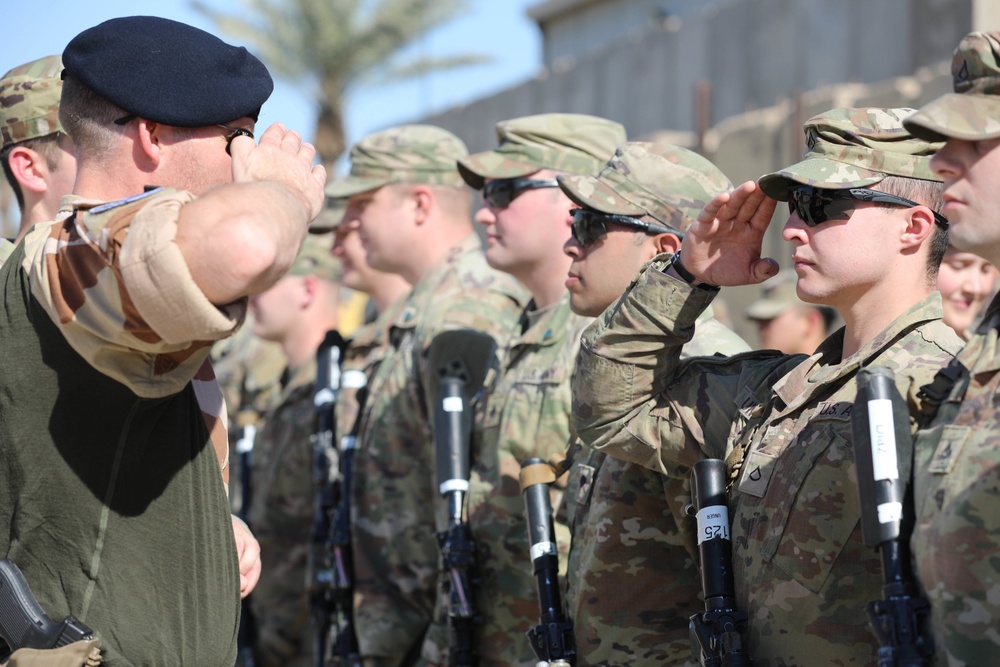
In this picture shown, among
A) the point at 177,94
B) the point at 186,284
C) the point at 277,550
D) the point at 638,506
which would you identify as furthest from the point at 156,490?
the point at 277,550

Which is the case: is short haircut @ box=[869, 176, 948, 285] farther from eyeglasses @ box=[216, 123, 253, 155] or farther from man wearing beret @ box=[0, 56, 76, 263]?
man wearing beret @ box=[0, 56, 76, 263]

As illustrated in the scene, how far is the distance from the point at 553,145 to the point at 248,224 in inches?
119

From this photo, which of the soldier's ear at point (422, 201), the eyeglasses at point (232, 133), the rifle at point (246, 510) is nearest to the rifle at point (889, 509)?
the eyeglasses at point (232, 133)

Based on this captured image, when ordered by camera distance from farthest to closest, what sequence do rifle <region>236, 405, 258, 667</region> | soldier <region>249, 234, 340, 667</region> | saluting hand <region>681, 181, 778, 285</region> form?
1. rifle <region>236, 405, 258, 667</region>
2. soldier <region>249, 234, 340, 667</region>
3. saluting hand <region>681, 181, 778, 285</region>

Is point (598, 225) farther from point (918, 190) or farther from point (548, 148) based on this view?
point (918, 190)

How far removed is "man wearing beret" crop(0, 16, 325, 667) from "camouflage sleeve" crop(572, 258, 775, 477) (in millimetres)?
1182

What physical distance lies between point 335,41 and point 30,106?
14.7m

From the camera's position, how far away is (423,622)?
5.85 metres

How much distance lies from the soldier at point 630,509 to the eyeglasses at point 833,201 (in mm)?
713

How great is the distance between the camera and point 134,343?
254cm

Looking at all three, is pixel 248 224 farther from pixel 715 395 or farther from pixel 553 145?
pixel 553 145

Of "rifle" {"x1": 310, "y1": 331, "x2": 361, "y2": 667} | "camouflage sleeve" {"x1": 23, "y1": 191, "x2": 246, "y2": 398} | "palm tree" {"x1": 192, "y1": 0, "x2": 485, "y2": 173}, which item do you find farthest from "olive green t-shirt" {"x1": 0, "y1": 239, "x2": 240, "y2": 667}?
"palm tree" {"x1": 192, "y1": 0, "x2": 485, "y2": 173}

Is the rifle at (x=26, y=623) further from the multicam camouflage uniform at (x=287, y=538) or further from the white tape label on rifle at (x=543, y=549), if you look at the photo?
the multicam camouflage uniform at (x=287, y=538)

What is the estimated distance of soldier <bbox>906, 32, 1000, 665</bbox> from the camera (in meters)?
2.46
